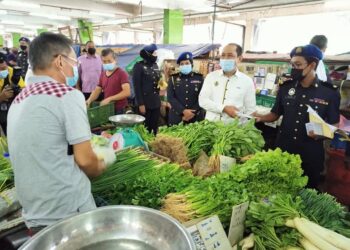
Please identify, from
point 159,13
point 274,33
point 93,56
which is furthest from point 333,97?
point 159,13

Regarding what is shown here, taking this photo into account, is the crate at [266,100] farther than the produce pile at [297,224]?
Yes

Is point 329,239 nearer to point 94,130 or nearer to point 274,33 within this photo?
point 94,130

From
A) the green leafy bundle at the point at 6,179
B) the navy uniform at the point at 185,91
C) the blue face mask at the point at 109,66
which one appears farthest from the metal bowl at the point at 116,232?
the blue face mask at the point at 109,66

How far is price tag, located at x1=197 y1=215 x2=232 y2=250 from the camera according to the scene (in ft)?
5.07

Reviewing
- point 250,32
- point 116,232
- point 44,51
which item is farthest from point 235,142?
point 250,32

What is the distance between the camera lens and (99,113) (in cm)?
373

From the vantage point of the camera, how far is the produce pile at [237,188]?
1698 millimetres

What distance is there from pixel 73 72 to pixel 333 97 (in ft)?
8.03

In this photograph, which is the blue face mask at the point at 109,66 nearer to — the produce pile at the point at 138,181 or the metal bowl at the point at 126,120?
the metal bowl at the point at 126,120

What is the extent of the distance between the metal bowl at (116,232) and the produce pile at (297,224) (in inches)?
26.1

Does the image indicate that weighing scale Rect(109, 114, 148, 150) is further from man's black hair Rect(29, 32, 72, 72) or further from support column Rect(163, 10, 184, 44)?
support column Rect(163, 10, 184, 44)

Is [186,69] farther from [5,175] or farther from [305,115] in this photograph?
[5,175]

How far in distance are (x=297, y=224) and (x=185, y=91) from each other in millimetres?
2903

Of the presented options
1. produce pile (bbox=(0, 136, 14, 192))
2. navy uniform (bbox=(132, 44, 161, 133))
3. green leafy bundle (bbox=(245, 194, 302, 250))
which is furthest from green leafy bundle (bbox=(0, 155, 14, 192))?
navy uniform (bbox=(132, 44, 161, 133))
